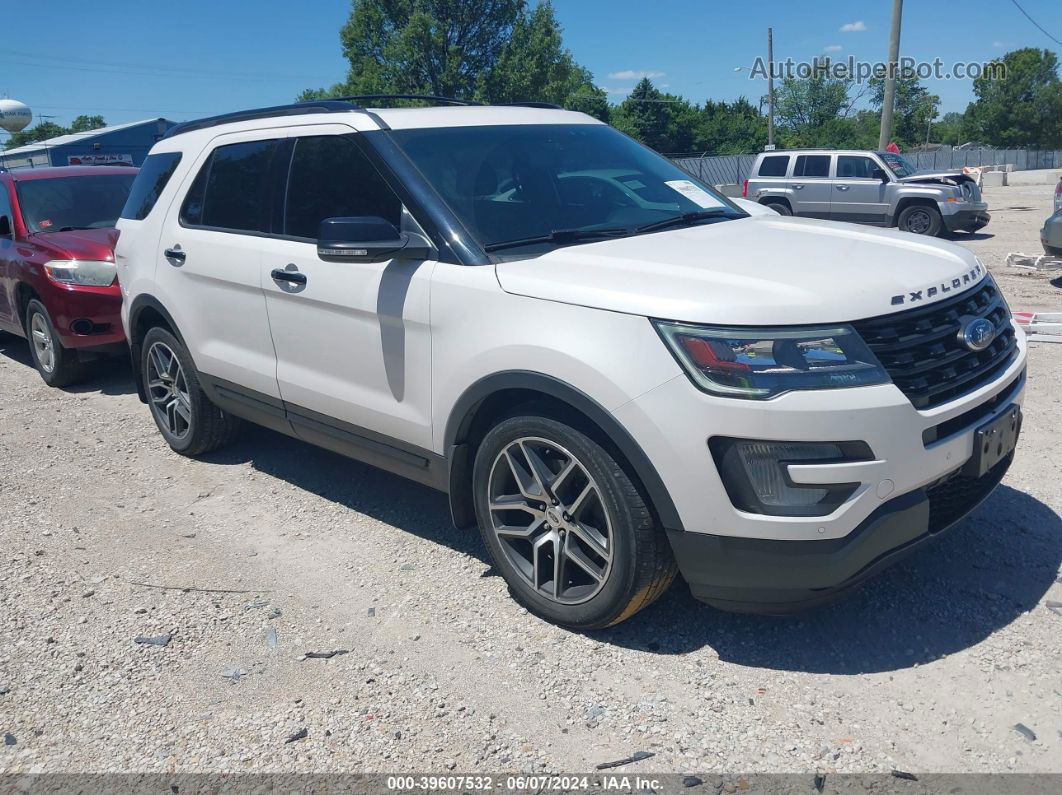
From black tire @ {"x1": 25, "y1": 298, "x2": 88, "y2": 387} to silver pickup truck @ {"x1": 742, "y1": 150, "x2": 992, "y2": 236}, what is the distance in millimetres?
14666

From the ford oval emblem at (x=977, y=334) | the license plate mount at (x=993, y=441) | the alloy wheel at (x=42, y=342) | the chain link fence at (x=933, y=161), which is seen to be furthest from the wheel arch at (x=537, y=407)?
the chain link fence at (x=933, y=161)

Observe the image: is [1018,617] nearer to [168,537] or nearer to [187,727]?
[187,727]

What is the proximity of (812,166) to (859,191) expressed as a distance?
1253mm

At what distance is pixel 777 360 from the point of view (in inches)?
107

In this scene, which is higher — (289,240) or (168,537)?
(289,240)

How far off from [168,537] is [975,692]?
3545mm

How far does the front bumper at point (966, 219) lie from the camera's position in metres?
16.8

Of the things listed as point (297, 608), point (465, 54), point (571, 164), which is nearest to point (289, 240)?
point (571, 164)

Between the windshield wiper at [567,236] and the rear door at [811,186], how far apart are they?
15.9 meters

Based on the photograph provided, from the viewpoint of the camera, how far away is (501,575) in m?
3.64

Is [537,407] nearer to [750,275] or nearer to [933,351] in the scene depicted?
[750,275]

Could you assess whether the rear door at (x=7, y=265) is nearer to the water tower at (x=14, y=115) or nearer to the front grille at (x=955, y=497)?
the front grille at (x=955, y=497)

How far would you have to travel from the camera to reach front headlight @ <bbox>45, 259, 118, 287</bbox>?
6996 millimetres

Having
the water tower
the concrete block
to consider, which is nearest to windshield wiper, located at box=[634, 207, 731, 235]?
the concrete block
